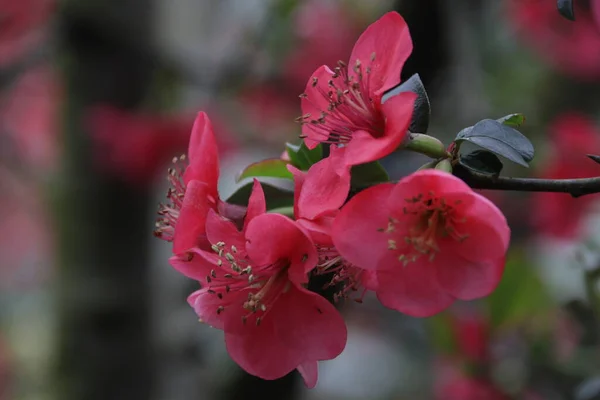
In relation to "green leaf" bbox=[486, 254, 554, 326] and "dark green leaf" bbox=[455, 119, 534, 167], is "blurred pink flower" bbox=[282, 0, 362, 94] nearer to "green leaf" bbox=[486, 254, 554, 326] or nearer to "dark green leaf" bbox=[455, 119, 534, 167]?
"green leaf" bbox=[486, 254, 554, 326]

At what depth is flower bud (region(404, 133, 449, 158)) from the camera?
362 millimetres

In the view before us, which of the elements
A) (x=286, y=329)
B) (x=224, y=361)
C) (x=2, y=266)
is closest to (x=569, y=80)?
(x=224, y=361)

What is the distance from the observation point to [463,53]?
1.20 metres

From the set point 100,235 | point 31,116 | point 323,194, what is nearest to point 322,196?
point 323,194

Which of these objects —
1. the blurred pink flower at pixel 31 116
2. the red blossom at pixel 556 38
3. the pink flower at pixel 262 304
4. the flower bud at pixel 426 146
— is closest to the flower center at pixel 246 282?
the pink flower at pixel 262 304

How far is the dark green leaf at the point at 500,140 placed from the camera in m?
→ 0.34

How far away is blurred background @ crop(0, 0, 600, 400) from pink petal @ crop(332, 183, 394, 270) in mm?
642

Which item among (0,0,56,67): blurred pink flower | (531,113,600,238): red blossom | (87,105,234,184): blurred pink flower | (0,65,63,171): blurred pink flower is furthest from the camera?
(0,65,63,171): blurred pink flower

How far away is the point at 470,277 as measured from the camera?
13.8 inches

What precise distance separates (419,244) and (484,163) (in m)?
0.06

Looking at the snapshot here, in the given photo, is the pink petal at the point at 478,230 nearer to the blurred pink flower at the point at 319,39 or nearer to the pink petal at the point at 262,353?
the pink petal at the point at 262,353

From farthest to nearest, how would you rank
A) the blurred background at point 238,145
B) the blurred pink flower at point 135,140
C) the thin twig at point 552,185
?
the blurred pink flower at point 135,140 → the blurred background at point 238,145 → the thin twig at point 552,185

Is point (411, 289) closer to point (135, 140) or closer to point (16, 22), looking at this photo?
point (135, 140)

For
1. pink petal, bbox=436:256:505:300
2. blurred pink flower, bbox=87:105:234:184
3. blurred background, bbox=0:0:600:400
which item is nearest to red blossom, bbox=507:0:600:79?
blurred background, bbox=0:0:600:400
